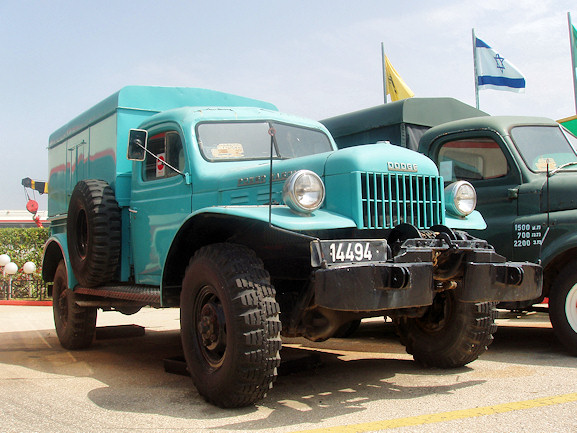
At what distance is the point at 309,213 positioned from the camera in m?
3.80

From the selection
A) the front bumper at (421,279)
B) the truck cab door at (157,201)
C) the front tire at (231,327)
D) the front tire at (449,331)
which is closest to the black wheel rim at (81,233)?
the truck cab door at (157,201)

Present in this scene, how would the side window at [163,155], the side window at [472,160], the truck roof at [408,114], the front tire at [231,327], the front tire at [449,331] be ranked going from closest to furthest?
the front tire at [231,327]
the front tire at [449,331]
the side window at [163,155]
the side window at [472,160]
the truck roof at [408,114]

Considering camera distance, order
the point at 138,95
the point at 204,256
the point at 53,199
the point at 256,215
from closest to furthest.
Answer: the point at 256,215 < the point at 204,256 < the point at 138,95 < the point at 53,199

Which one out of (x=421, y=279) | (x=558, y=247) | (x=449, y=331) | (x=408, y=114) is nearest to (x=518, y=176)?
(x=558, y=247)

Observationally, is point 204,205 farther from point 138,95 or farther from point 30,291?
point 30,291

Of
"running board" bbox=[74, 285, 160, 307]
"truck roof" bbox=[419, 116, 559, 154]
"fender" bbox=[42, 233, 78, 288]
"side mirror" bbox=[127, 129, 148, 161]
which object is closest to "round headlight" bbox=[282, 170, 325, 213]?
Result: "running board" bbox=[74, 285, 160, 307]

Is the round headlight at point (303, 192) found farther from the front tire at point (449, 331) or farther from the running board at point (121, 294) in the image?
the running board at point (121, 294)

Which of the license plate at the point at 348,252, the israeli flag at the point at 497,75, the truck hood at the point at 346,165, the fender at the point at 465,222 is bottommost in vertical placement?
the license plate at the point at 348,252

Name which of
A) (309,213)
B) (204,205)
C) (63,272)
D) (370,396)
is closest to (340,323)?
(370,396)

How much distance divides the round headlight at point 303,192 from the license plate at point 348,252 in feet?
1.08

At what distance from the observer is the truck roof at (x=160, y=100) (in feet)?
Result: 20.6

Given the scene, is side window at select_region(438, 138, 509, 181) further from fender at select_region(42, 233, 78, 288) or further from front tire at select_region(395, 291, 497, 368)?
fender at select_region(42, 233, 78, 288)

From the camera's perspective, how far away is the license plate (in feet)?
11.4

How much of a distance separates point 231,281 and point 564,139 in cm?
456
